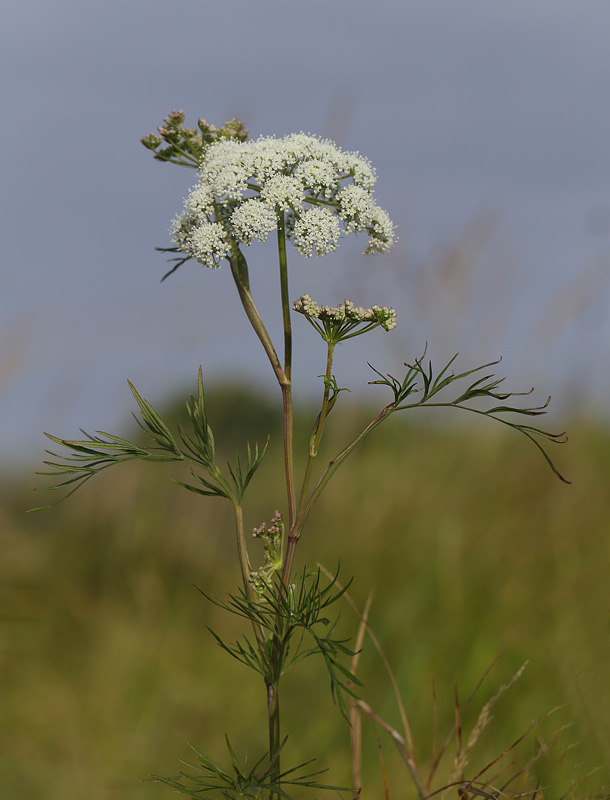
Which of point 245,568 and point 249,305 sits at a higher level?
point 249,305

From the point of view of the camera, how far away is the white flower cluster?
4.17 ft

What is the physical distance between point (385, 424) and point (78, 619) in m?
3.23

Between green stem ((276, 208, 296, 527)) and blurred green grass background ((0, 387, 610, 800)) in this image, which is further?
blurred green grass background ((0, 387, 610, 800))

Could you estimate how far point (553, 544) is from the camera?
15.1 feet

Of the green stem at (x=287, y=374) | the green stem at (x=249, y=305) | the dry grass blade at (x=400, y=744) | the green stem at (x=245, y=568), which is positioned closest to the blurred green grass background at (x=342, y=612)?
the dry grass blade at (x=400, y=744)

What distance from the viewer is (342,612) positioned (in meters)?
4.07

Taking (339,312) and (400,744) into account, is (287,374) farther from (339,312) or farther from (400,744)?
(400,744)

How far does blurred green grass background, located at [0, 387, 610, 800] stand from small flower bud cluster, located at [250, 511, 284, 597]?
146 centimetres

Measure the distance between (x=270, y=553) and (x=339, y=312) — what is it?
486 millimetres

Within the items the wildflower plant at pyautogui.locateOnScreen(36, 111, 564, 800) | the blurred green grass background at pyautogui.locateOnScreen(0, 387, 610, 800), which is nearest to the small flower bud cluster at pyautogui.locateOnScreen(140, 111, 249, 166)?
the wildflower plant at pyautogui.locateOnScreen(36, 111, 564, 800)

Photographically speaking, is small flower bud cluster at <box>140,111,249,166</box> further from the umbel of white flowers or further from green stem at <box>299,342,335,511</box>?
green stem at <box>299,342,335,511</box>

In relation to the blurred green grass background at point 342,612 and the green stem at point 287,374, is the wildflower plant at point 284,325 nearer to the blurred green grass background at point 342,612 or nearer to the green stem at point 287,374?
the green stem at point 287,374

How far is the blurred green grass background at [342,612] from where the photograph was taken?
370 centimetres

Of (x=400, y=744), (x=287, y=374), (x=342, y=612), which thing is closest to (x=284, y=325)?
(x=287, y=374)
